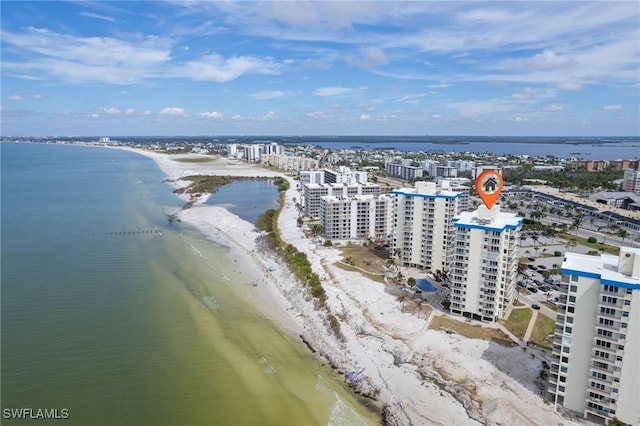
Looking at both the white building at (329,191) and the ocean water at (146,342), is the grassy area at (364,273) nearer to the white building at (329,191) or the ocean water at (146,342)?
the ocean water at (146,342)

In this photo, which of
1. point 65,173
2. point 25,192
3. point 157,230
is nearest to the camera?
point 157,230

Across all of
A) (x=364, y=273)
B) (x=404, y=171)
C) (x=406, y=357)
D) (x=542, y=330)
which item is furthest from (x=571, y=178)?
(x=406, y=357)

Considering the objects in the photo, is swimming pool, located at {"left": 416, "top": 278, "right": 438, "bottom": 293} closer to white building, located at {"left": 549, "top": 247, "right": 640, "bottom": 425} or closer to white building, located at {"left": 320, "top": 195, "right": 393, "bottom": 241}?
white building, located at {"left": 549, "top": 247, "right": 640, "bottom": 425}

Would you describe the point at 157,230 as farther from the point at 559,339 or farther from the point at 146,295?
the point at 559,339

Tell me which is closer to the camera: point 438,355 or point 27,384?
point 27,384

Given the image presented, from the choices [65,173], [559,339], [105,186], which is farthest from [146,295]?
[65,173]
